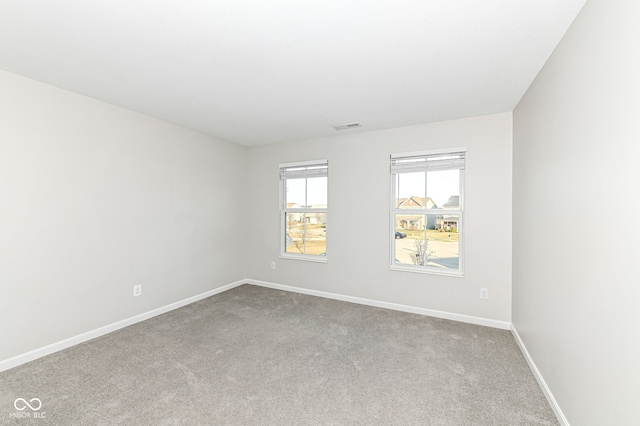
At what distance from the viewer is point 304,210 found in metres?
4.40

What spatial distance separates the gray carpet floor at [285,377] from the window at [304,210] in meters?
1.39

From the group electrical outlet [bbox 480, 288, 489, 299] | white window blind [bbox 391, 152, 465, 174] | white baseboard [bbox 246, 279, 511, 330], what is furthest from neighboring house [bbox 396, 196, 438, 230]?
white baseboard [bbox 246, 279, 511, 330]

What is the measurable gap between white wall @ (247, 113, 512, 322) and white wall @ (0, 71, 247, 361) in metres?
0.99

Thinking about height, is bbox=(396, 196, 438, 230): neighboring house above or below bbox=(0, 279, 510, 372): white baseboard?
above

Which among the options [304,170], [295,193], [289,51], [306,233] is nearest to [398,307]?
[306,233]

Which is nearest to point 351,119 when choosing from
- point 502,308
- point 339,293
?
point 339,293

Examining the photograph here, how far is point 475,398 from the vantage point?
1.90 metres

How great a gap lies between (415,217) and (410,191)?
0.36 metres

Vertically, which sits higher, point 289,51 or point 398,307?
point 289,51

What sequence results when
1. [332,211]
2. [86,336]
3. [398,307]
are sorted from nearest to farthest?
1. [86,336]
2. [398,307]
3. [332,211]

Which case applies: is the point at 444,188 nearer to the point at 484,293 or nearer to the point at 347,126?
→ the point at 484,293

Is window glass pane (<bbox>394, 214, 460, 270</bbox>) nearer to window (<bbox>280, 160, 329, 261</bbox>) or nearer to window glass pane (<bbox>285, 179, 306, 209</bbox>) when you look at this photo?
window (<bbox>280, 160, 329, 261</bbox>)

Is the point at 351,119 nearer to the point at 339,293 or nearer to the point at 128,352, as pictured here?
the point at 339,293

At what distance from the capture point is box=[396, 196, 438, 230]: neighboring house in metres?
3.52
